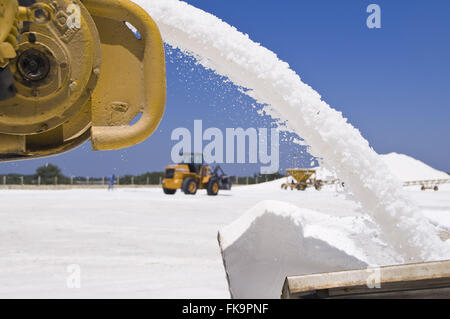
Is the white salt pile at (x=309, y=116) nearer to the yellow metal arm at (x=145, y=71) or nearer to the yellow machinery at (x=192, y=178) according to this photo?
the yellow metal arm at (x=145, y=71)

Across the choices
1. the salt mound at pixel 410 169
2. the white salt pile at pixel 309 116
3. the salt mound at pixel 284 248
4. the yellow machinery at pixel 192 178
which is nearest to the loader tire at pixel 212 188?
the yellow machinery at pixel 192 178

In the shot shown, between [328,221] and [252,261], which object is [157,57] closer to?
[252,261]

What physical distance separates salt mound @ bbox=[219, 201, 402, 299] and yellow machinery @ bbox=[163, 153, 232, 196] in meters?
10.5

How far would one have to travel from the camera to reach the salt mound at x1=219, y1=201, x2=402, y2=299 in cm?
255

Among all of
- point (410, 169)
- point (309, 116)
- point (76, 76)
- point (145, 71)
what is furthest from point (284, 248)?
point (410, 169)

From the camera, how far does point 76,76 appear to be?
1.18 m

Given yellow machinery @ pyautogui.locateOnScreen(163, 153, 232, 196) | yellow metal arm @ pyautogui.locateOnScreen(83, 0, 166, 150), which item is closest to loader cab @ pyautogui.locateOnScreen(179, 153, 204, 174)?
yellow machinery @ pyautogui.locateOnScreen(163, 153, 232, 196)

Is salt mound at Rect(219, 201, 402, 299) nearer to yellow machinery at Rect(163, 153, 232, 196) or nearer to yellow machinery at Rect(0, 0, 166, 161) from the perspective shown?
yellow machinery at Rect(0, 0, 166, 161)

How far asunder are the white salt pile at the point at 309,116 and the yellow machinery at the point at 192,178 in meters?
11.2

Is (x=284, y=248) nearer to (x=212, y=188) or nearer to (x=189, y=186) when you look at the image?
(x=189, y=186)

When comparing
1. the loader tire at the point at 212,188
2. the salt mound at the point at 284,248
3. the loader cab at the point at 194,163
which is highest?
the loader cab at the point at 194,163

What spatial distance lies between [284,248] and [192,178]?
11.1 meters

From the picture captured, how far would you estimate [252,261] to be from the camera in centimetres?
269

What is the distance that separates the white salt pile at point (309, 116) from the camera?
1.76 metres
